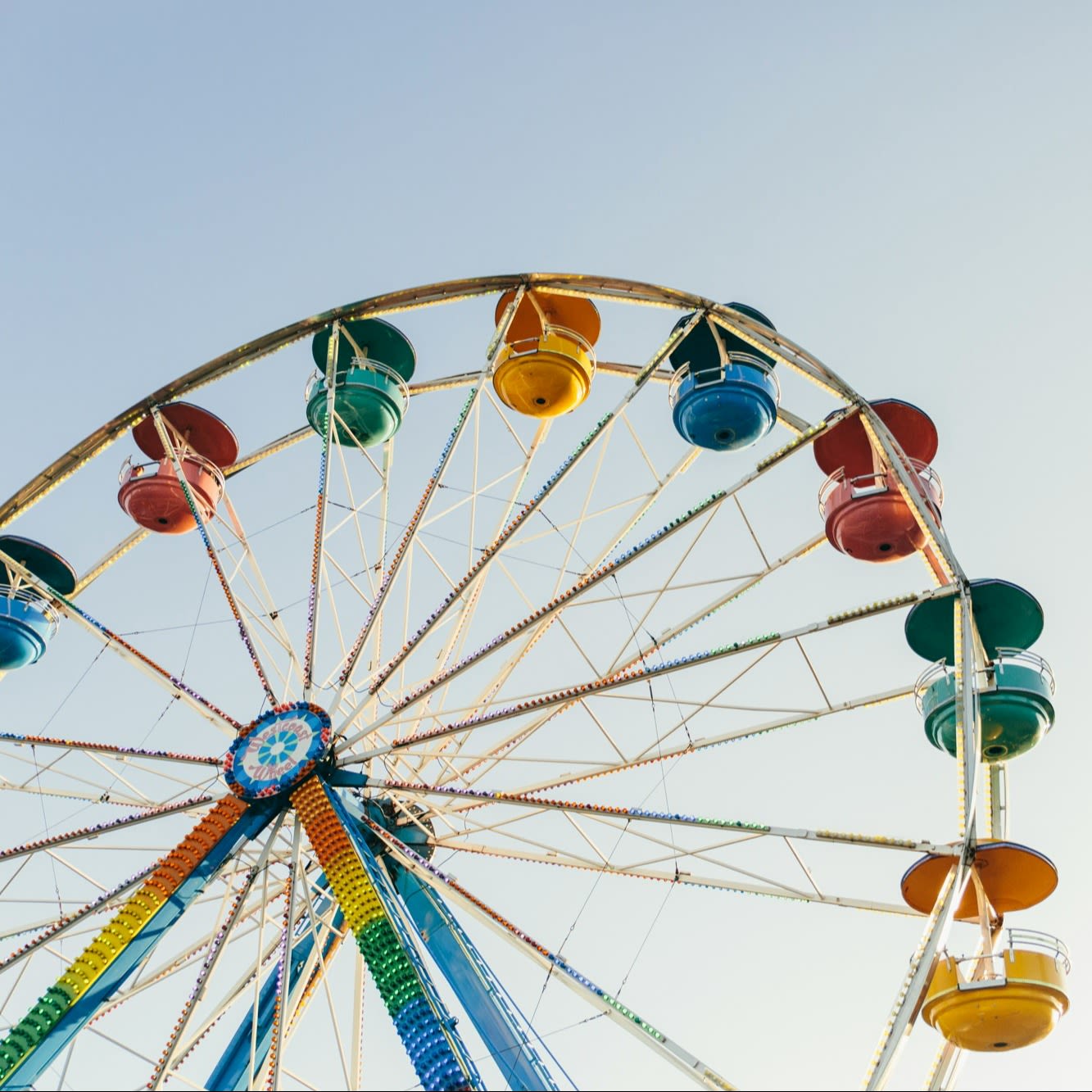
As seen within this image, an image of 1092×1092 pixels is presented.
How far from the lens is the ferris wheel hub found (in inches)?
430

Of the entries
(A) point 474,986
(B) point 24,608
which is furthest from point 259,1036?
(B) point 24,608

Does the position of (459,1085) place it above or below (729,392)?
below

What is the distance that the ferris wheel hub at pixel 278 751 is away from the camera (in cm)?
1091

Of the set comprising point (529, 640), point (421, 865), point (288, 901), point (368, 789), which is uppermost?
point (529, 640)

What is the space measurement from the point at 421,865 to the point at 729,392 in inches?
195

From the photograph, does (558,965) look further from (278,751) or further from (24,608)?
(24,608)

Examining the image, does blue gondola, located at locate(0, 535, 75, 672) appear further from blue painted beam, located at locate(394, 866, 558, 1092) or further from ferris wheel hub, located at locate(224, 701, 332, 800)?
blue painted beam, located at locate(394, 866, 558, 1092)

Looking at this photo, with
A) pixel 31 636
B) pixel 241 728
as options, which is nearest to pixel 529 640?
pixel 241 728

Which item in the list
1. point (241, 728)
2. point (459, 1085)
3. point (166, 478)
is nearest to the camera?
point (459, 1085)

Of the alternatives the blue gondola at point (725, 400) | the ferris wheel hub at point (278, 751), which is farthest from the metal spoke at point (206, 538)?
the blue gondola at point (725, 400)

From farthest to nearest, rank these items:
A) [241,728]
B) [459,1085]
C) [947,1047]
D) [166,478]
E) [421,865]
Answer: [166,478]
[241,728]
[421,865]
[947,1047]
[459,1085]

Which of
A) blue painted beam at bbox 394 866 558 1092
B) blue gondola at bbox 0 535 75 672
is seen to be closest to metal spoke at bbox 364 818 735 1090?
blue painted beam at bbox 394 866 558 1092

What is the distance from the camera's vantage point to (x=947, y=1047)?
953 cm

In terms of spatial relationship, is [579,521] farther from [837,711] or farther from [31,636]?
[31,636]
